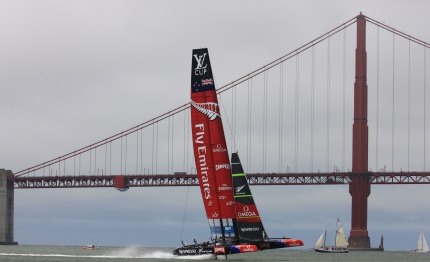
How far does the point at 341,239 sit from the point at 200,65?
178ft

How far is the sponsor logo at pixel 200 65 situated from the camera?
4298 cm

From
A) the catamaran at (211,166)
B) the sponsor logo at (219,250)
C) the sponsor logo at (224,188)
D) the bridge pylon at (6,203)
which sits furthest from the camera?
the bridge pylon at (6,203)

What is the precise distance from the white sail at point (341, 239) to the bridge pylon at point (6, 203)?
27.3 metres

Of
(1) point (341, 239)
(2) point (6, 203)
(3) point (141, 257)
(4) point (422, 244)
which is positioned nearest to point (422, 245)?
(4) point (422, 244)

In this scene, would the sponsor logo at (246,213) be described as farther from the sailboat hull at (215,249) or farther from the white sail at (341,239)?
the white sail at (341,239)

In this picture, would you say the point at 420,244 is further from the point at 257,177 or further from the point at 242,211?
the point at 242,211

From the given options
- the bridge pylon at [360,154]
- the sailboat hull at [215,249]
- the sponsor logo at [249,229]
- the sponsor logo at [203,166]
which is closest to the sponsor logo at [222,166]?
the sponsor logo at [203,166]

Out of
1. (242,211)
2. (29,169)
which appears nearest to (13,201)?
(29,169)

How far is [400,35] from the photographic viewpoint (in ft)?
284

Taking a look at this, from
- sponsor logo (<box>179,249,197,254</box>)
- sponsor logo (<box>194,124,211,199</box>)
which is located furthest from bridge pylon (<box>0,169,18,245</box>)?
sponsor logo (<box>194,124,211,199</box>)

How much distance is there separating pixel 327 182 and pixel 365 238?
4753mm

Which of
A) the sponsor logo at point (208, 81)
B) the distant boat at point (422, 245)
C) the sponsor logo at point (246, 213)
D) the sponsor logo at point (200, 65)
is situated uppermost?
the sponsor logo at point (200, 65)

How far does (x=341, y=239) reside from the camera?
95.6m

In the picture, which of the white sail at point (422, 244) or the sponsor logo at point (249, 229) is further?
the white sail at point (422, 244)
